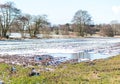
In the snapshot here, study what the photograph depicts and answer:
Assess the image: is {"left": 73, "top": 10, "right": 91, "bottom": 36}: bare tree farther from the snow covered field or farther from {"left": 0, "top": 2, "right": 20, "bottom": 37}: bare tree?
the snow covered field

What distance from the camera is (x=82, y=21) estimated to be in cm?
10425

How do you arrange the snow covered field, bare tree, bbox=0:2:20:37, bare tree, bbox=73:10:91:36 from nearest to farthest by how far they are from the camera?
the snow covered field < bare tree, bbox=0:2:20:37 < bare tree, bbox=73:10:91:36

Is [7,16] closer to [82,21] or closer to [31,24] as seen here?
[31,24]

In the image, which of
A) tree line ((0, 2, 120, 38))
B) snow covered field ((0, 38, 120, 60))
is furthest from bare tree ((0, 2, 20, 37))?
snow covered field ((0, 38, 120, 60))

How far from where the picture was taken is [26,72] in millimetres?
15078

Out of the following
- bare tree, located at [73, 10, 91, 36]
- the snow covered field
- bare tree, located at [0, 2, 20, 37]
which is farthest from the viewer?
bare tree, located at [73, 10, 91, 36]

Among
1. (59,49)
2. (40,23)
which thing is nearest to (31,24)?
(40,23)

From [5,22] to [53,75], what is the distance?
6248 cm

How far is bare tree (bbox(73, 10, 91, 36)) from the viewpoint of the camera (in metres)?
102

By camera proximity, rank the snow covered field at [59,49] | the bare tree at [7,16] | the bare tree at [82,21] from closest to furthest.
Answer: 1. the snow covered field at [59,49]
2. the bare tree at [7,16]
3. the bare tree at [82,21]

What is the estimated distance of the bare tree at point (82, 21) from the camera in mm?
101688

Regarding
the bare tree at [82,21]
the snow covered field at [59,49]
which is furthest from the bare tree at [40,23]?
the snow covered field at [59,49]

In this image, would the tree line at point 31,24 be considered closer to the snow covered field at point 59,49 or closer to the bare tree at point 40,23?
the bare tree at point 40,23

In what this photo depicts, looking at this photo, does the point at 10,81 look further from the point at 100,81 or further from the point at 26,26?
the point at 26,26
